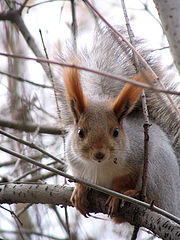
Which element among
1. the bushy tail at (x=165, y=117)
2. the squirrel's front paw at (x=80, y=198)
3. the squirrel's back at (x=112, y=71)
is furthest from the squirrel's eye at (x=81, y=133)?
the bushy tail at (x=165, y=117)

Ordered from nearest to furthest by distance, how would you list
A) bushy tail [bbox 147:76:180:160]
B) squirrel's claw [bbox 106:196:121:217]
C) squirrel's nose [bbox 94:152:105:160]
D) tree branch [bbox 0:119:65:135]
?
squirrel's nose [bbox 94:152:105:160] < squirrel's claw [bbox 106:196:121:217] < bushy tail [bbox 147:76:180:160] < tree branch [bbox 0:119:65:135]

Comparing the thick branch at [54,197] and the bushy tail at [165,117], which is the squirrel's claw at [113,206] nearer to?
the thick branch at [54,197]

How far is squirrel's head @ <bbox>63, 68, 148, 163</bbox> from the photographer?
1850 millimetres

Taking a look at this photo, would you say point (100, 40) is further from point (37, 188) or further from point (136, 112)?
point (37, 188)

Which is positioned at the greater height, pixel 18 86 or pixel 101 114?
pixel 18 86

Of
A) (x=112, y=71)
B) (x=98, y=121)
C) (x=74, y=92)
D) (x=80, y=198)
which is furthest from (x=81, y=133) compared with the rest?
(x=112, y=71)

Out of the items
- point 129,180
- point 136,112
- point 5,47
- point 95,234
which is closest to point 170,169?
point 129,180

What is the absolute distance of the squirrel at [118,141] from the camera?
6.26ft

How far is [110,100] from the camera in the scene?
7.50ft

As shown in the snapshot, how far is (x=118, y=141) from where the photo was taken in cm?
197

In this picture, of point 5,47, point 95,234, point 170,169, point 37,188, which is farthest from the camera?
point 95,234

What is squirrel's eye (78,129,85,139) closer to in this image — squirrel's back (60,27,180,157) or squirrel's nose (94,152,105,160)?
squirrel's nose (94,152,105,160)

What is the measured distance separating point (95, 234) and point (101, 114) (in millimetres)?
924

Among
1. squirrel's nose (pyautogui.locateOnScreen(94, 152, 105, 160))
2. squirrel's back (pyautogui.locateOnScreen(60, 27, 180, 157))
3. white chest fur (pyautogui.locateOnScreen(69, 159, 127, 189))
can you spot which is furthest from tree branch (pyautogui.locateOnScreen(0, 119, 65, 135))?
squirrel's nose (pyautogui.locateOnScreen(94, 152, 105, 160))
